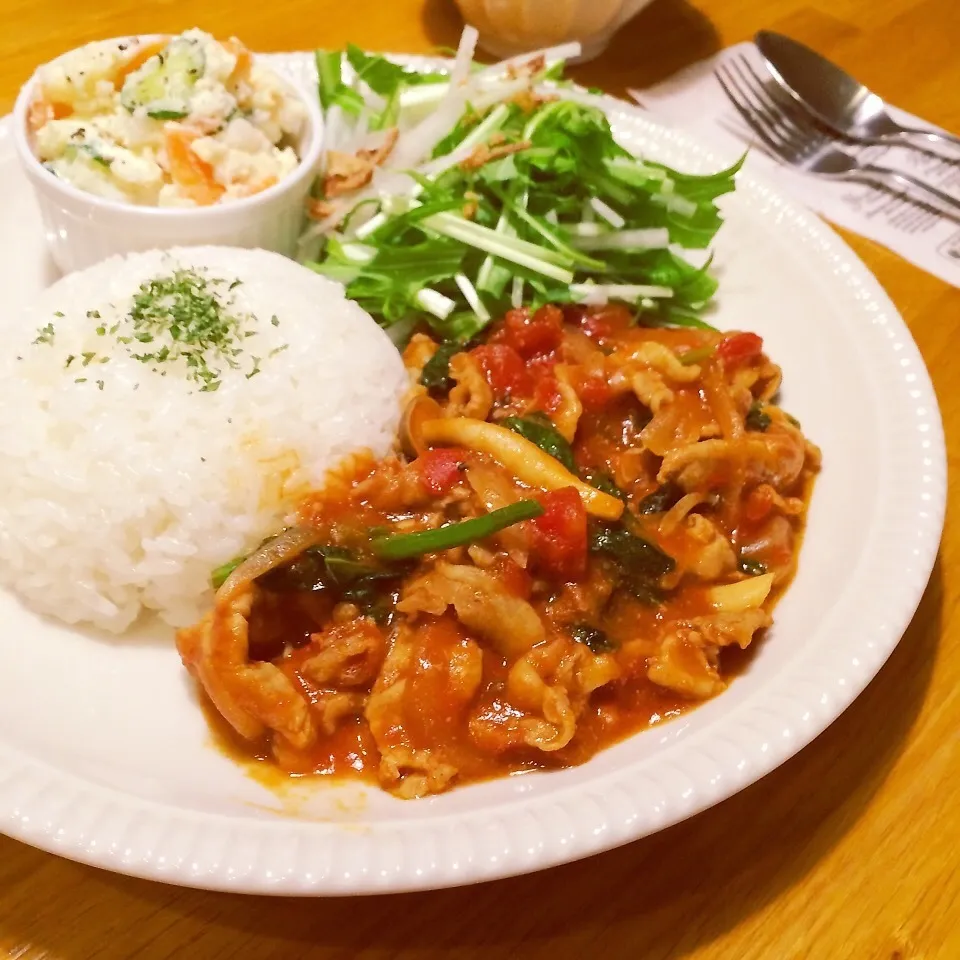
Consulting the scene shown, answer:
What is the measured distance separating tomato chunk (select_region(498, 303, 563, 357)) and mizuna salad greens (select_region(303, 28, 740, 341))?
0.46ft

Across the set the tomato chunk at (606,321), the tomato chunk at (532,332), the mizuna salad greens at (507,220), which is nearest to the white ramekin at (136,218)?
the mizuna salad greens at (507,220)

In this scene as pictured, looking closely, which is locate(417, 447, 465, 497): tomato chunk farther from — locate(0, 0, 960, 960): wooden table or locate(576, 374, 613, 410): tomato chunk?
locate(0, 0, 960, 960): wooden table

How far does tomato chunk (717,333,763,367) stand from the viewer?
3.17 metres

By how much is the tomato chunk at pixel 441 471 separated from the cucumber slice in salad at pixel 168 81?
5.41 ft

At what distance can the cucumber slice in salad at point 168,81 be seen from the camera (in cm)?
332

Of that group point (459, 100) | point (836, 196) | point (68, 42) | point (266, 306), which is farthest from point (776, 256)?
point (68, 42)

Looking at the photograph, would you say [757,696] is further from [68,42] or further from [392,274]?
[68,42]

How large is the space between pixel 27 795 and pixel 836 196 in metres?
4.14

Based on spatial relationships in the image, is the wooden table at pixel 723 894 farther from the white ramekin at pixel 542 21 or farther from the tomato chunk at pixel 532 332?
the white ramekin at pixel 542 21

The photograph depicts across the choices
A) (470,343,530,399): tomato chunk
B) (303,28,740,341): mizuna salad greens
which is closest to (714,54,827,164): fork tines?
(303,28,740,341): mizuna salad greens

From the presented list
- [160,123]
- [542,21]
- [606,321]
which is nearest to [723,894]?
[606,321]

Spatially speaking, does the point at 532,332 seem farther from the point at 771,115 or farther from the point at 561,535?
the point at 771,115

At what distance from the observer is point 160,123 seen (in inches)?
130

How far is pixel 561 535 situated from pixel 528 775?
0.63 metres
